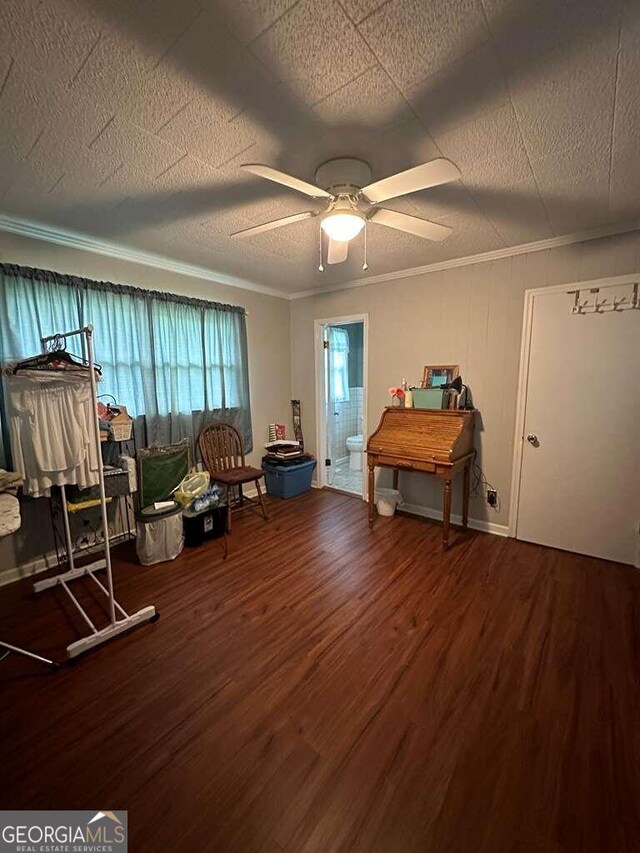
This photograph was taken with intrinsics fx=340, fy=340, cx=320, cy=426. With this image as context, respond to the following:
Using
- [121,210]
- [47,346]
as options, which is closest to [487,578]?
[121,210]

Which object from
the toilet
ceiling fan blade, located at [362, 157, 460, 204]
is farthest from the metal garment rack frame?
the toilet

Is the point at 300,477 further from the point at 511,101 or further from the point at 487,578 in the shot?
the point at 511,101

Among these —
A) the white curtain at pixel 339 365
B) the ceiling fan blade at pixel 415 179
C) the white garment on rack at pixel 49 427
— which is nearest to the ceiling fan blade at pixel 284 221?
the ceiling fan blade at pixel 415 179

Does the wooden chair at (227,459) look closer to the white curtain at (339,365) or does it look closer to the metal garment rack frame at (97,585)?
the metal garment rack frame at (97,585)

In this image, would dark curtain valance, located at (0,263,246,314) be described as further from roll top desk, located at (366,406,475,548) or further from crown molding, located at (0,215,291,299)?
roll top desk, located at (366,406,475,548)

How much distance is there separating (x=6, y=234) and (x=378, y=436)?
3098 millimetres

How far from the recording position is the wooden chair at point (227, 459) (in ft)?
10.5

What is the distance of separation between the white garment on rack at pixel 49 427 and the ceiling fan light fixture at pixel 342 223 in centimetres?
153

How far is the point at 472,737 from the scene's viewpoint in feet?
4.38

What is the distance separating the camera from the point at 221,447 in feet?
11.4

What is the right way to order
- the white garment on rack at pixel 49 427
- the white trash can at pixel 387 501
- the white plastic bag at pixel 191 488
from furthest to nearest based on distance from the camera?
the white trash can at pixel 387 501 < the white plastic bag at pixel 191 488 < the white garment on rack at pixel 49 427

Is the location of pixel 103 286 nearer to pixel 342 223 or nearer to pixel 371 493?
pixel 342 223

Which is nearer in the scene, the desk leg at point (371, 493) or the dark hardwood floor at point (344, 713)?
the dark hardwood floor at point (344, 713)

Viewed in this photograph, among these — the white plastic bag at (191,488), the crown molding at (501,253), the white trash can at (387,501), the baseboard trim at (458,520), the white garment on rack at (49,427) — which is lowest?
the baseboard trim at (458,520)
